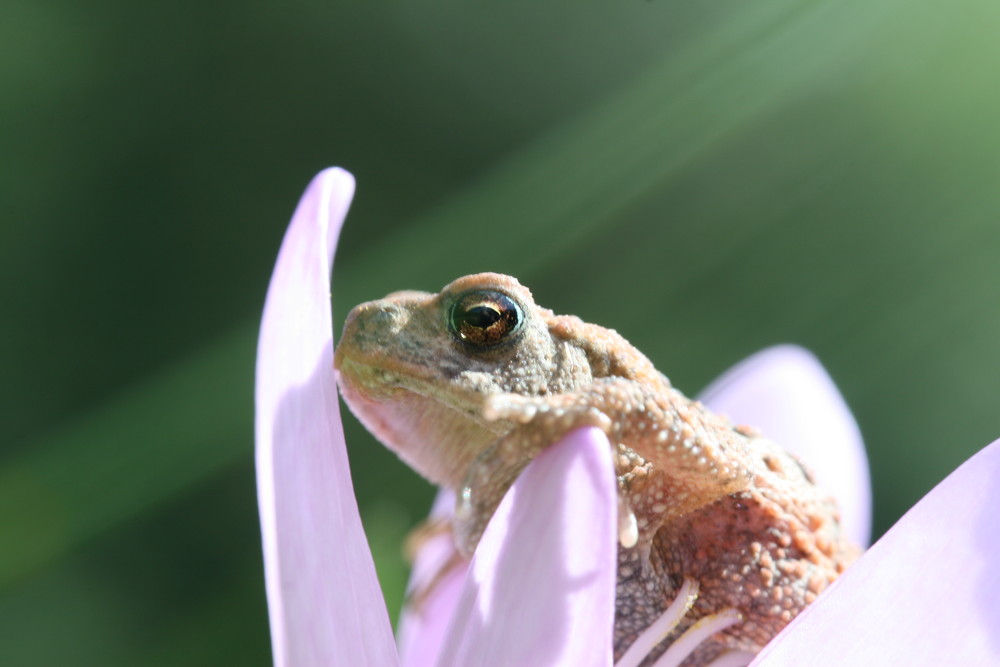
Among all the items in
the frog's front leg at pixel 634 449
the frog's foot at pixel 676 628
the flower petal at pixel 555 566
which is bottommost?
the frog's foot at pixel 676 628

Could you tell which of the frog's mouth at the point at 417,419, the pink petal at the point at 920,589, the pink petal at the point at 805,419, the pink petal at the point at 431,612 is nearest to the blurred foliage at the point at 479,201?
the pink petal at the point at 805,419

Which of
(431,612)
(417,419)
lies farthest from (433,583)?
(417,419)

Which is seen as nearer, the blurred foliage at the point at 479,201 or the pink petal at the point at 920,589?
the pink petal at the point at 920,589

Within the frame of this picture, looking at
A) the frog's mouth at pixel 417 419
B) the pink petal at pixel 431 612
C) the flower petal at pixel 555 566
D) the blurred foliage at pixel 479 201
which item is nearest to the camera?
the flower petal at pixel 555 566

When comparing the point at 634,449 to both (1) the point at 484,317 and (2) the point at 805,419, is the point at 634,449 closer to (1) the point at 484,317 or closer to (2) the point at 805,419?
(1) the point at 484,317

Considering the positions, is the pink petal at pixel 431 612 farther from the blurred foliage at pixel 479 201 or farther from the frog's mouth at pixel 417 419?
the blurred foliage at pixel 479 201

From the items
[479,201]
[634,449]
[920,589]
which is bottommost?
[920,589]

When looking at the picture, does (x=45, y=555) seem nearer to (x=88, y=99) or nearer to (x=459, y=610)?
(x=88, y=99)
